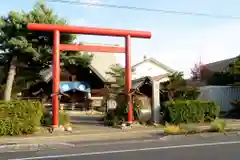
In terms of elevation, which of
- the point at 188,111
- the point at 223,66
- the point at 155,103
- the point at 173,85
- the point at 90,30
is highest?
the point at 223,66

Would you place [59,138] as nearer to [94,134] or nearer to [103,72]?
[94,134]

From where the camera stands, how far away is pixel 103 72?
39.1m

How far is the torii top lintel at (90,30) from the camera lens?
1914 cm

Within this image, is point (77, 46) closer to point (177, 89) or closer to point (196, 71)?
point (177, 89)

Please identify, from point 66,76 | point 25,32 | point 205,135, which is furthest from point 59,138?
point 66,76

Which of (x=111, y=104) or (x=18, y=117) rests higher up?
(x=111, y=104)

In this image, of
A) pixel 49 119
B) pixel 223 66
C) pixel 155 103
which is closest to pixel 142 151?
pixel 49 119

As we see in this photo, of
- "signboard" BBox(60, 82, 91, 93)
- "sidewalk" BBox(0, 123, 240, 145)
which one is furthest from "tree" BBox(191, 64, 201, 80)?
"sidewalk" BBox(0, 123, 240, 145)

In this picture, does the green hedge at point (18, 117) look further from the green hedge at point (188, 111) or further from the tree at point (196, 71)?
the tree at point (196, 71)

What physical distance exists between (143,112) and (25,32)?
975 centimetres

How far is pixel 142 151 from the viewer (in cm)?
1190

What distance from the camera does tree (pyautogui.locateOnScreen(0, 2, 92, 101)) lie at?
81.4ft

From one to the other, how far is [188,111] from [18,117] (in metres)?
9.03

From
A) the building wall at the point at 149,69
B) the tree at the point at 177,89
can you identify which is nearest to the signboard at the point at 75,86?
the tree at the point at 177,89
